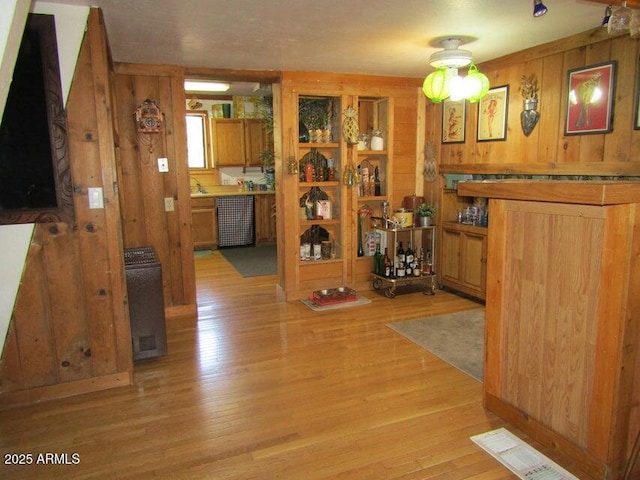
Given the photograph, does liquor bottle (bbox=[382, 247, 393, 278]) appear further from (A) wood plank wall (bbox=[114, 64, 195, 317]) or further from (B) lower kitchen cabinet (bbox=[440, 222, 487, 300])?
(A) wood plank wall (bbox=[114, 64, 195, 317])

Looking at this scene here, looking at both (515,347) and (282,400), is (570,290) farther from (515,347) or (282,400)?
(282,400)

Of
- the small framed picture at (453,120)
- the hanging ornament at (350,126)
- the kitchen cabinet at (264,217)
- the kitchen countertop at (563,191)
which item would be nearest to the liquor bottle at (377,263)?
the hanging ornament at (350,126)

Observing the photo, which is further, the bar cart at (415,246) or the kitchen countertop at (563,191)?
the bar cart at (415,246)

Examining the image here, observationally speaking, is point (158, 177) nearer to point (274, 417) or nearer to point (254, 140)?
point (274, 417)

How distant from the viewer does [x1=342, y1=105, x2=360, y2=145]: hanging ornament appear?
469cm

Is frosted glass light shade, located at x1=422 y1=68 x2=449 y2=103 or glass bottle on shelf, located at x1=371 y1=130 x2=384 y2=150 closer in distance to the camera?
frosted glass light shade, located at x1=422 y1=68 x2=449 y2=103

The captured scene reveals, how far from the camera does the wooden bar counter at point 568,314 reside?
1817 millimetres

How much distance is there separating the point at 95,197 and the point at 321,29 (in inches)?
73.2

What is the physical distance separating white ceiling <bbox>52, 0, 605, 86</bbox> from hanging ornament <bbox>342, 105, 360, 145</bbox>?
58cm

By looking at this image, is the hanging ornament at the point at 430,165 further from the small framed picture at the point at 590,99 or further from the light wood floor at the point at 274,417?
the light wood floor at the point at 274,417

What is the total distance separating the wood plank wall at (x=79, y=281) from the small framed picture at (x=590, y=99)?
3313 mm

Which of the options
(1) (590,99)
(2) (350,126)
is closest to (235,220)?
(2) (350,126)

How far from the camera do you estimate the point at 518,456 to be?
7.07ft

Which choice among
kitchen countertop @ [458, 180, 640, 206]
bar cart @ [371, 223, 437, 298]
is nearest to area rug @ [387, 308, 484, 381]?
bar cart @ [371, 223, 437, 298]
